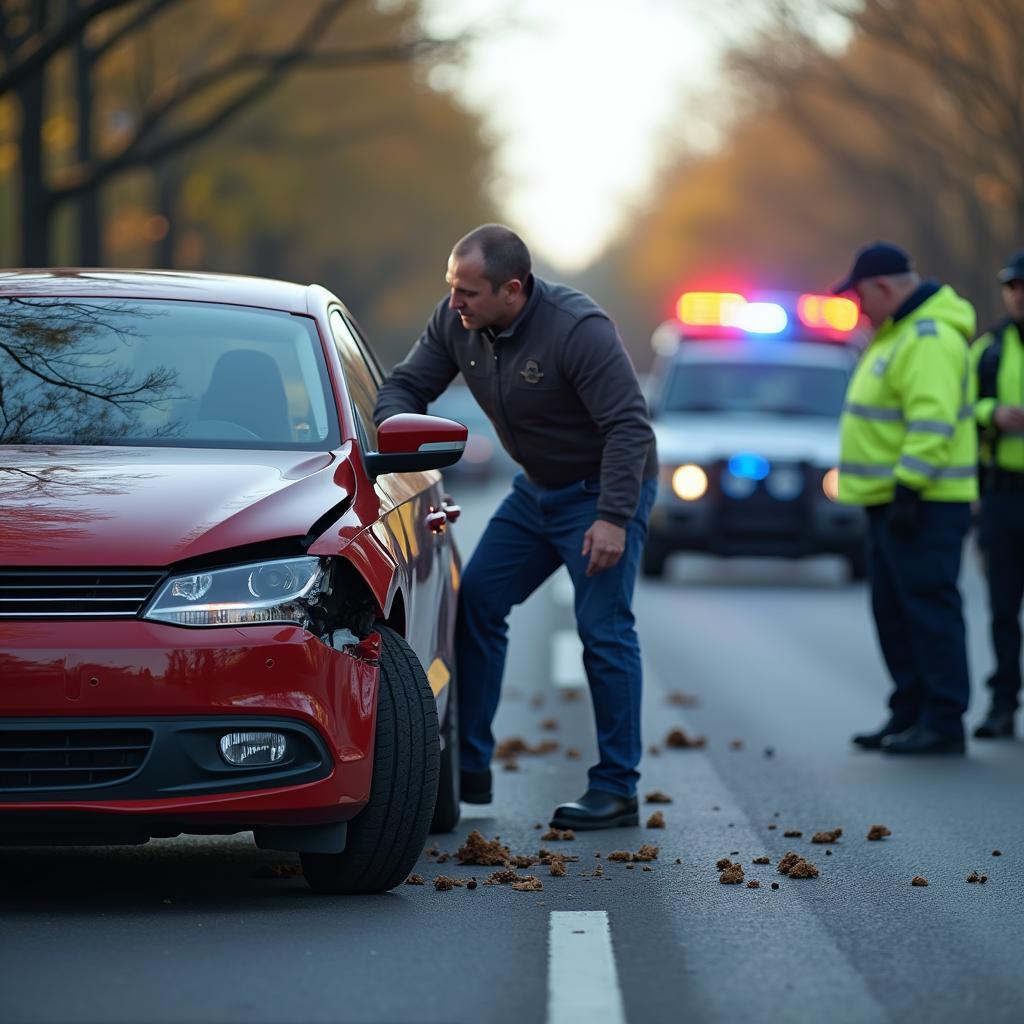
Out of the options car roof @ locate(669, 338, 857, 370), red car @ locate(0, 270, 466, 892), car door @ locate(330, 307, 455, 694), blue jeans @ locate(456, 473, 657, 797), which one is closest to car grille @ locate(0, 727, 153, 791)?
red car @ locate(0, 270, 466, 892)

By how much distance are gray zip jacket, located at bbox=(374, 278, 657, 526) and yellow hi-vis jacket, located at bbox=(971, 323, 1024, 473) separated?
9.81 feet

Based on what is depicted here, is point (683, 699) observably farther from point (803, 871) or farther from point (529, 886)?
point (529, 886)

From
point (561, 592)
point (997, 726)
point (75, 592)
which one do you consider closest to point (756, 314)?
point (561, 592)

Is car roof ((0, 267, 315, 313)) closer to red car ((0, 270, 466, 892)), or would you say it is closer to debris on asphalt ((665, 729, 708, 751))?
red car ((0, 270, 466, 892))

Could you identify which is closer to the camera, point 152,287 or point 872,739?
point 152,287

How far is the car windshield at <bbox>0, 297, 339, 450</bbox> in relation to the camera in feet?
20.7

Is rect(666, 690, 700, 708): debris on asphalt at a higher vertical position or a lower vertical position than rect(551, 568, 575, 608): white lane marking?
higher

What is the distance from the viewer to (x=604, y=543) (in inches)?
281

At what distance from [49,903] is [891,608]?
4.71 m

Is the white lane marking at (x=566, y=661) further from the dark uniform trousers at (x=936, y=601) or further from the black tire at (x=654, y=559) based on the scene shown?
the black tire at (x=654, y=559)

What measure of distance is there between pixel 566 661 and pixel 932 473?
13.5 feet

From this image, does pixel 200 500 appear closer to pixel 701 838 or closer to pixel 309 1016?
pixel 309 1016

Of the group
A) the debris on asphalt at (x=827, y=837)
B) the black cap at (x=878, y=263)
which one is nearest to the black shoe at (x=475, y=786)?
the debris on asphalt at (x=827, y=837)

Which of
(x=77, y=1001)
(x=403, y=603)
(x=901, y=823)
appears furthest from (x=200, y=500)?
(x=901, y=823)
